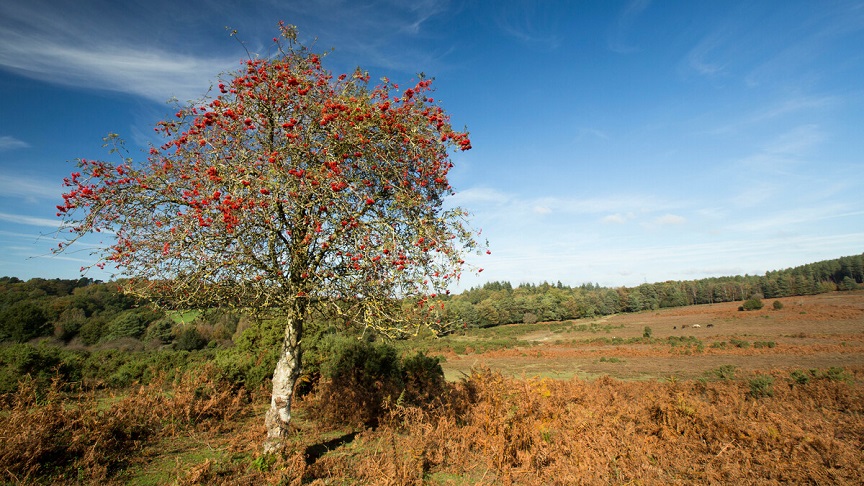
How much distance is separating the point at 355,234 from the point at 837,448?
12788 millimetres

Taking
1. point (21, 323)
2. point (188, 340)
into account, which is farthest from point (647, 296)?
point (21, 323)

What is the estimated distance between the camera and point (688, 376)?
29734 mm

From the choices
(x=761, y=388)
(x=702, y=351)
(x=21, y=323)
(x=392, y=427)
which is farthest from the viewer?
(x=702, y=351)

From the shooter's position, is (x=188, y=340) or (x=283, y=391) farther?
(x=188, y=340)

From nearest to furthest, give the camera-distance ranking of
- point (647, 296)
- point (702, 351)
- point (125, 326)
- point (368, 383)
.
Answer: point (368, 383)
point (702, 351)
point (125, 326)
point (647, 296)

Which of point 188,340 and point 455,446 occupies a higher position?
point 455,446

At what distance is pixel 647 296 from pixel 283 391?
15637 cm

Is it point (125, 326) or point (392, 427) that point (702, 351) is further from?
point (125, 326)

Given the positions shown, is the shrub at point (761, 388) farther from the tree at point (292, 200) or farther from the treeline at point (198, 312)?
the tree at point (292, 200)

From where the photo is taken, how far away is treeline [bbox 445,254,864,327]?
347ft

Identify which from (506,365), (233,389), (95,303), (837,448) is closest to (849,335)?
(506,365)

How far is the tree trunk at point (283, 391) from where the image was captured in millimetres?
7226

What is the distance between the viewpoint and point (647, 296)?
135250 mm

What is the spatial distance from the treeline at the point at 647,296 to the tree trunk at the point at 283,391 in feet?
285
